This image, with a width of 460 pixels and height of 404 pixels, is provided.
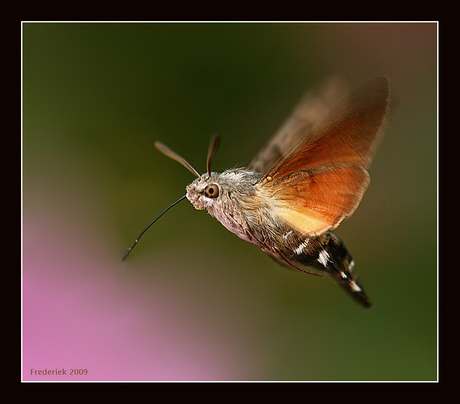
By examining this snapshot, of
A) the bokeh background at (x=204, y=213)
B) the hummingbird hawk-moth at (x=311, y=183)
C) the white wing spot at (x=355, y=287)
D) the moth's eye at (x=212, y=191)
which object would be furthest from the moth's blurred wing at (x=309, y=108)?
the bokeh background at (x=204, y=213)

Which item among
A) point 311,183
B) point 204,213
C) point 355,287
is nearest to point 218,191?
point 311,183

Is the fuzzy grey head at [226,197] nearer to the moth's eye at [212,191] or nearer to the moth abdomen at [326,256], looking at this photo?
the moth's eye at [212,191]

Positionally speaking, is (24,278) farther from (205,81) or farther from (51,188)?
(205,81)

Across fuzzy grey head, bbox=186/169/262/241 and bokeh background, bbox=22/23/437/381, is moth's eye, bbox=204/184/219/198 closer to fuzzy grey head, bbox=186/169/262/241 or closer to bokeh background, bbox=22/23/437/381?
fuzzy grey head, bbox=186/169/262/241

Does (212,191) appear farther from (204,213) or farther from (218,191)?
(204,213)

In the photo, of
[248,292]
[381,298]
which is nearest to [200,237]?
[248,292]

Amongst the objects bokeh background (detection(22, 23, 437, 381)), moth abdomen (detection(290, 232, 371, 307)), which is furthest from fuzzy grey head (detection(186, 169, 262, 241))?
bokeh background (detection(22, 23, 437, 381))
